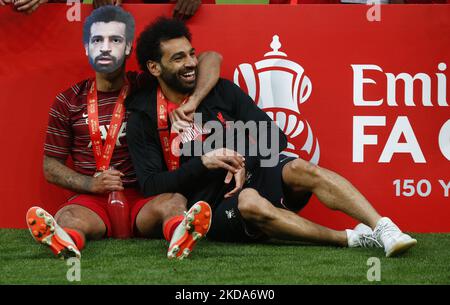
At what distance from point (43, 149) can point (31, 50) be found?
2.15ft

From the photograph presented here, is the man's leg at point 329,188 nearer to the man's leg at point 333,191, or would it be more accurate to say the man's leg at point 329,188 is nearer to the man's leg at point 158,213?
the man's leg at point 333,191

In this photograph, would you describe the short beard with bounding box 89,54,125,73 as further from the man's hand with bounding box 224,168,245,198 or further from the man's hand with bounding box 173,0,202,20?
the man's hand with bounding box 224,168,245,198

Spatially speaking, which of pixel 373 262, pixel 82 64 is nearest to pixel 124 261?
pixel 373 262

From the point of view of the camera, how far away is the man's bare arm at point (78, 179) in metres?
5.60

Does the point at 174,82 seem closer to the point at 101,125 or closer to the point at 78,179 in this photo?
the point at 101,125

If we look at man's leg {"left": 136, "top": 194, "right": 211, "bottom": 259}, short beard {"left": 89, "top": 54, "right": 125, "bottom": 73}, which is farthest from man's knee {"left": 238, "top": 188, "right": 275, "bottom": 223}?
short beard {"left": 89, "top": 54, "right": 125, "bottom": 73}

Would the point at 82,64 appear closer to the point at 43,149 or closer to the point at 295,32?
the point at 43,149

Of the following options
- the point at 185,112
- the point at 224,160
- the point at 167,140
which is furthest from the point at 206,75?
the point at 224,160

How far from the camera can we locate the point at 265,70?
238 inches

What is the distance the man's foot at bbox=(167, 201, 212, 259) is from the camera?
474cm

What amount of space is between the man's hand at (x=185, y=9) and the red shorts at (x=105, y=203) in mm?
1188

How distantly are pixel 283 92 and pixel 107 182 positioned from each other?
4.29 ft

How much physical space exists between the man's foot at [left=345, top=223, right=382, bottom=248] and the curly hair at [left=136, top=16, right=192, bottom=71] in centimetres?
157

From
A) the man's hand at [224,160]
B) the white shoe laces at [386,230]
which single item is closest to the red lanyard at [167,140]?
the man's hand at [224,160]
